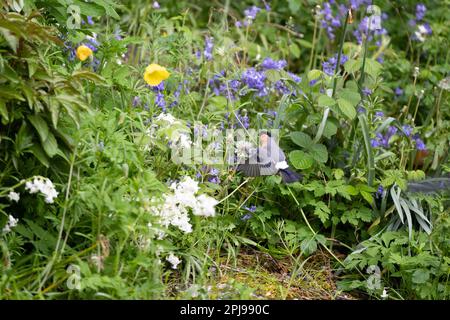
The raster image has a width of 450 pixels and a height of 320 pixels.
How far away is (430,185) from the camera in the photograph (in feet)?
10.6

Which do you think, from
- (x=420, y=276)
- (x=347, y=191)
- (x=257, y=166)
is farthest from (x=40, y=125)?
(x=420, y=276)

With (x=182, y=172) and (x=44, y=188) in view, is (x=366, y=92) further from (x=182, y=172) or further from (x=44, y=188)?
(x=44, y=188)

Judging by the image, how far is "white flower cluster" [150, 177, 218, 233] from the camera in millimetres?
2564

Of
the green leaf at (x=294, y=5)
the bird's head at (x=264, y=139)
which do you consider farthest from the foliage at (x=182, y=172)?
the green leaf at (x=294, y=5)

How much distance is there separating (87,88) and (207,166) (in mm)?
632

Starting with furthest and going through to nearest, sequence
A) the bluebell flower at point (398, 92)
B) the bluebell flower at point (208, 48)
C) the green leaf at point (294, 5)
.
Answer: the green leaf at point (294, 5) < the bluebell flower at point (398, 92) < the bluebell flower at point (208, 48)

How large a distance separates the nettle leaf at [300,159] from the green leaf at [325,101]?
0.80 feet

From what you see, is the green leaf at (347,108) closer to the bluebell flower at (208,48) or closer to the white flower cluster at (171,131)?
the white flower cluster at (171,131)

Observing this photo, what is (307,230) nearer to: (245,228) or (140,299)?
(245,228)

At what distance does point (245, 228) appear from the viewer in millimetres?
3131

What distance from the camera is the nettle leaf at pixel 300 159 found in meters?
3.17

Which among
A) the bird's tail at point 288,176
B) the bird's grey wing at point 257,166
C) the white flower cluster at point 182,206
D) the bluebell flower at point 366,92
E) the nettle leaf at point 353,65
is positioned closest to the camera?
the white flower cluster at point 182,206

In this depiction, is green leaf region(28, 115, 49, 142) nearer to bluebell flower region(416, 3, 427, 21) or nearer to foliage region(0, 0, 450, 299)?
foliage region(0, 0, 450, 299)

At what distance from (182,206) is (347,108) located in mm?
981
